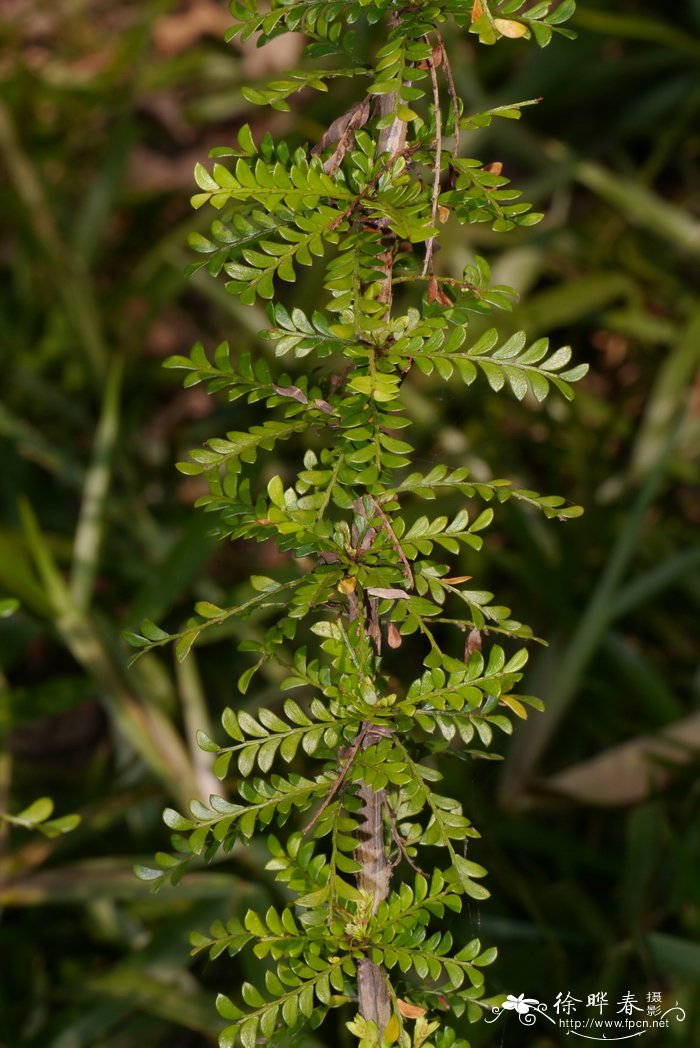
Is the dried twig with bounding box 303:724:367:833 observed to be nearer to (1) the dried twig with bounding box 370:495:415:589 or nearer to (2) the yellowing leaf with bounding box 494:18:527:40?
(1) the dried twig with bounding box 370:495:415:589

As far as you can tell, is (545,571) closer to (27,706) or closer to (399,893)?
(27,706)

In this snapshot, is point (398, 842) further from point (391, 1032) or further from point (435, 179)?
point (435, 179)

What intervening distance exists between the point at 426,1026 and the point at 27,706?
55 cm

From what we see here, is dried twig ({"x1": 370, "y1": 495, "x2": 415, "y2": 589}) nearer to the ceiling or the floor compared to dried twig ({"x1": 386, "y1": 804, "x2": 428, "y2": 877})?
nearer to the ceiling

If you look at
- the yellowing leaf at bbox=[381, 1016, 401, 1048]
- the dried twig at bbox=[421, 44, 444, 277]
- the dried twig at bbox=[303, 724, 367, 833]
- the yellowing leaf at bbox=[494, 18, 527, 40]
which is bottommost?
the yellowing leaf at bbox=[381, 1016, 401, 1048]

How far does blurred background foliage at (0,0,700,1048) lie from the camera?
2.52 feet

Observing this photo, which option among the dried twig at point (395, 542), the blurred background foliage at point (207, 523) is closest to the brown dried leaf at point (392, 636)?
the dried twig at point (395, 542)

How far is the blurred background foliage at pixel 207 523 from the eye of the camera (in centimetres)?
77

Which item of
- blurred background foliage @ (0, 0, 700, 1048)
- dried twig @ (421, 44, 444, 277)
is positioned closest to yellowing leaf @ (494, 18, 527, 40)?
dried twig @ (421, 44, 444, 277)

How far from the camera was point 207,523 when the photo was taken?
87 centimetres

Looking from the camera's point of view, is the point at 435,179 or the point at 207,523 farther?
the point at 207,523

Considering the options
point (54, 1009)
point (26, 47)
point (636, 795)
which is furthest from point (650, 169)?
point (54, 1009)

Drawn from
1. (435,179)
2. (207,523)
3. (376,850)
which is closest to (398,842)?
(376,850)

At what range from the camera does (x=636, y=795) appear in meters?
0.86
